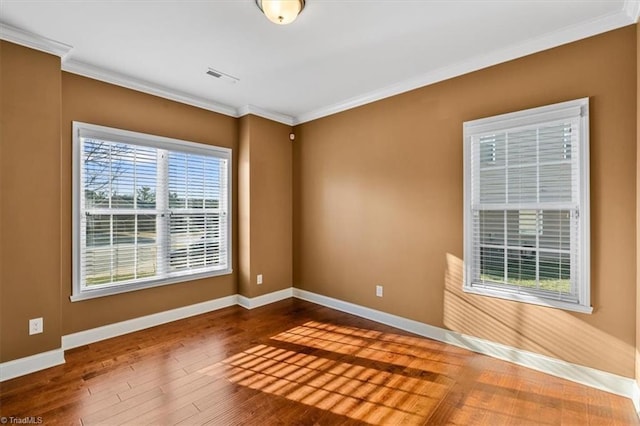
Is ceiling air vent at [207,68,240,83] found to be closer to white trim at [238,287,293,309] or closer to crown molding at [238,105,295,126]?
crown molding at [238,105,295,126]

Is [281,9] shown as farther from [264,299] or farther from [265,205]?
[264,299]

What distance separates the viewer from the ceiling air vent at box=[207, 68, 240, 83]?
121 inches

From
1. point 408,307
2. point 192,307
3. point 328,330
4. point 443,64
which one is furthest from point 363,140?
point 192,307

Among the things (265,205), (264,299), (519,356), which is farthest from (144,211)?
(519,356)

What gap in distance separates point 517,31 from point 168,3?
259 centimetres

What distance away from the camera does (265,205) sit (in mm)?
4312

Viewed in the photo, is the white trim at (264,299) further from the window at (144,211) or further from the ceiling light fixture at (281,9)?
the ceiling light fixture at (281,9)

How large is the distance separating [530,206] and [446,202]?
27.6 inches

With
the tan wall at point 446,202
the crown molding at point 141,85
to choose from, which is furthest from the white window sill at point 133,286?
the crown molding at point 141,85

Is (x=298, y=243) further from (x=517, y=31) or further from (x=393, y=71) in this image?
(x=517, y=31)

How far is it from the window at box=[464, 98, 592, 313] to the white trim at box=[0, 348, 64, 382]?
12.1ft

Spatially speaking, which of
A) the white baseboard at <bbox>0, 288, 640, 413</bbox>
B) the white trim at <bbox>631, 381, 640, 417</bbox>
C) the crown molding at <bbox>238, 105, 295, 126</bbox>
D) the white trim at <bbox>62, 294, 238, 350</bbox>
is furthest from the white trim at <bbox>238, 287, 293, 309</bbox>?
the white trim at <bbox>631, 381, 640, 417</bbox>

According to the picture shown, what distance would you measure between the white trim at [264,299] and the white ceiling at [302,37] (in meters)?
2.72

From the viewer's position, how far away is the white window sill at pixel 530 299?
7.59ft
